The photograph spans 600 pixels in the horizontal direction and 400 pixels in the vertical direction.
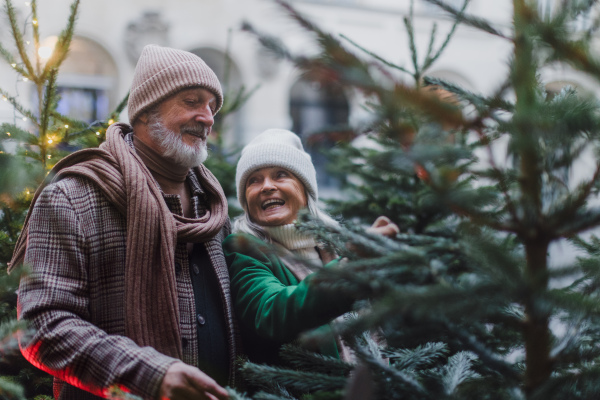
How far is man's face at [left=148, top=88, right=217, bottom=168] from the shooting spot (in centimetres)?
211

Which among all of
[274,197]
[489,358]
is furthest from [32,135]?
[489,358]

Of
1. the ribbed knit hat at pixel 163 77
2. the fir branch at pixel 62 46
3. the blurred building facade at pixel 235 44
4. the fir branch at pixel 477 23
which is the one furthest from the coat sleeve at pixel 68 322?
the blurred building facade at pixel 235 44

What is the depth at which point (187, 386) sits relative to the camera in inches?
56.3

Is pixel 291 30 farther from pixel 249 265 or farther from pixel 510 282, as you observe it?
pixel 249 265

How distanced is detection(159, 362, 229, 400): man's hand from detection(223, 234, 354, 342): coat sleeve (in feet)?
1.05

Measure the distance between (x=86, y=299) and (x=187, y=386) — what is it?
502 mm

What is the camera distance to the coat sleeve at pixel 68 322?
4.92ft

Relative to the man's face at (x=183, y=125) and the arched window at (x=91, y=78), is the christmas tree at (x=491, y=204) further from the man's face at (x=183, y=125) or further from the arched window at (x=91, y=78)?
the arched window at (x=91, y=78)

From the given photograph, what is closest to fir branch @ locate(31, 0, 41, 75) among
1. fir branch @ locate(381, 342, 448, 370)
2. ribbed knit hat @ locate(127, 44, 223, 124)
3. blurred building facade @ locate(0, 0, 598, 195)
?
ribbed knit hat @ locate(127, 44, 223, 124)

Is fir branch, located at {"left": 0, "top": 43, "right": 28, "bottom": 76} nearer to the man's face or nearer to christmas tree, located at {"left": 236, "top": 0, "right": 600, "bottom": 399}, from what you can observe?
the man's face

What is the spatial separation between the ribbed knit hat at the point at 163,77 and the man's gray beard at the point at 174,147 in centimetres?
10

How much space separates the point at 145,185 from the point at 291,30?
1.10m

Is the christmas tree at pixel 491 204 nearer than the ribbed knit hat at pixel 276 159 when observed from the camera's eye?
Yes

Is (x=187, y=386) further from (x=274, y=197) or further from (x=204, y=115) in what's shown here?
(x=204, y=115)
